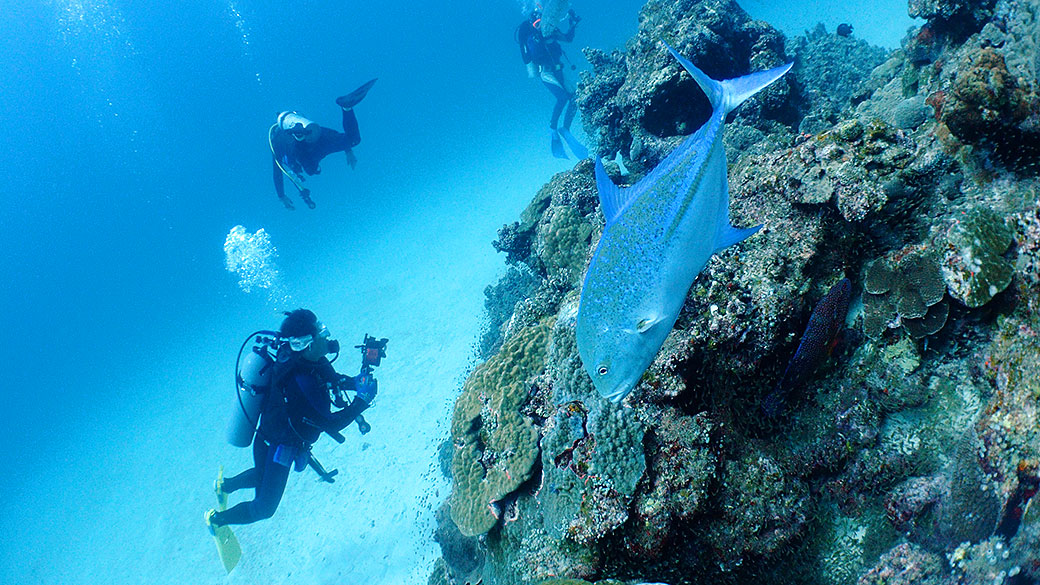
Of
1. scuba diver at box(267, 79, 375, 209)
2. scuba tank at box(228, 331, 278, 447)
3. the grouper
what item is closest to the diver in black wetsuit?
scuba tank at box(228, 331, 278, 447)

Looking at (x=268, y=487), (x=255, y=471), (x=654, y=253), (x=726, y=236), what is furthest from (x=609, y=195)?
(x=255, y=471)

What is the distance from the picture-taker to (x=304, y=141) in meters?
11.3

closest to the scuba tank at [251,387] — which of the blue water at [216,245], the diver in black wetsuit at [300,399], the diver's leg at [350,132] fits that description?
the diver in black wetsuit at [300,399]

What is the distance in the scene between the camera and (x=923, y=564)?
2273 mm

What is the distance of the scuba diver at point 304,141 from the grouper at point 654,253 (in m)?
10.8

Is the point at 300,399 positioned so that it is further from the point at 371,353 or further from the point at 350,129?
the point at 350,129

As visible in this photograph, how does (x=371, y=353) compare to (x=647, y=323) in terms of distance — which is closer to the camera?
(x=647, y=323)

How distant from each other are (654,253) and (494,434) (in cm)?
274

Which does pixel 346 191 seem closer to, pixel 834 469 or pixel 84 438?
pixel 84 438

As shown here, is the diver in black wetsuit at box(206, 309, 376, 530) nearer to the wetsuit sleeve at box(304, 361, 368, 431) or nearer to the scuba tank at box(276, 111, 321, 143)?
the wetsuit sleeve at box(304, 361, 368, 431)

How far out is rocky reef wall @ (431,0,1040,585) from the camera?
221 centimetres

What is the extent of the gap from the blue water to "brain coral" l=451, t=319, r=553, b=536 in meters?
6.70

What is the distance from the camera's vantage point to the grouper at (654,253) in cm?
144

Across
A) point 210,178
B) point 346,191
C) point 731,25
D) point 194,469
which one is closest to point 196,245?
point 210,178
